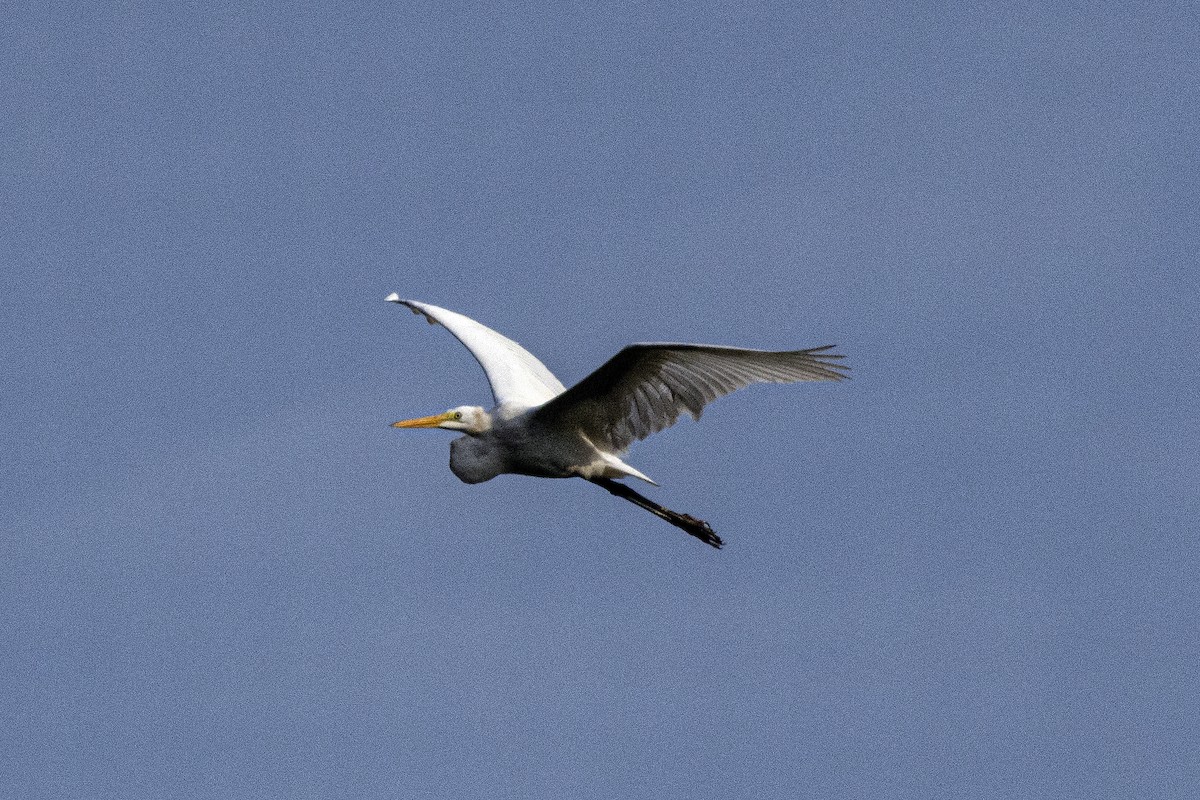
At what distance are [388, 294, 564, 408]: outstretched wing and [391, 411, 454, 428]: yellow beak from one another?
63 centimetres

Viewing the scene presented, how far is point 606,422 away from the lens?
1775 cm

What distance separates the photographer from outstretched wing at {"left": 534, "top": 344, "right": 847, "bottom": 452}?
15.9 meters

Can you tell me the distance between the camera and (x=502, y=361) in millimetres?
20547

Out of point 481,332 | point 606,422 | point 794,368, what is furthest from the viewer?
point 481,332

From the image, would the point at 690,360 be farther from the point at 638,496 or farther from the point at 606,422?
the point at 638,496

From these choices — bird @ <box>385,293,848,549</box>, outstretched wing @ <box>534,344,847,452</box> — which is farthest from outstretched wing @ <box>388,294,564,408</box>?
outstretched wing @ <box>534,344,847,452</box>

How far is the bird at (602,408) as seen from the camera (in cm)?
1609

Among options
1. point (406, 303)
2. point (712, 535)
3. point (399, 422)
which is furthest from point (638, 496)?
point (406, 303)

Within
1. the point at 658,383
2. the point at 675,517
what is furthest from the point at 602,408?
the point at 675,517

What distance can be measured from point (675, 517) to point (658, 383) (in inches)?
113

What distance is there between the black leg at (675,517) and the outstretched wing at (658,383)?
1.07 metres

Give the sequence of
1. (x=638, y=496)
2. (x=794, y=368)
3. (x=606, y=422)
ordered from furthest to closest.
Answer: (x=638, y=496) → (x=606, y=422) → (x=794, y=368)

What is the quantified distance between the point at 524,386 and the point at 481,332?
6.44 feet

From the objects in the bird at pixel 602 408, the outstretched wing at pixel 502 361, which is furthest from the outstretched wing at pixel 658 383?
the outstretched wing at pixel 502 361
